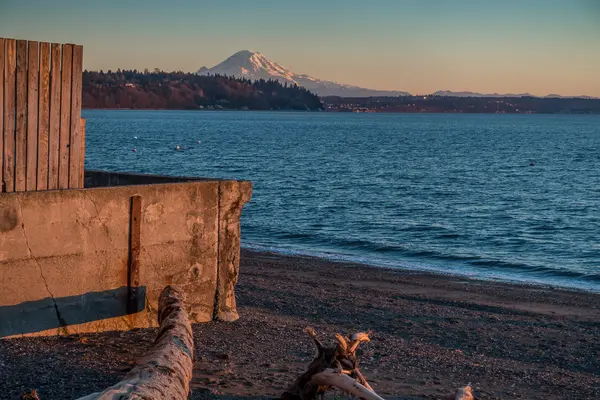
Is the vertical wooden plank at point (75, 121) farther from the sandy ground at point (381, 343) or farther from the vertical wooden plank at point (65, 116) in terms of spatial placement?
the sandy ground at point (381, 343)

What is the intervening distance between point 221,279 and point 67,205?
2.51m

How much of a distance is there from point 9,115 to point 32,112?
0.85ft

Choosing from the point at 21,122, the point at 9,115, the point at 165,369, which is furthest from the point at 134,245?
the point at 165,369

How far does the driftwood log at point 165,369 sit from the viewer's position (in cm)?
559

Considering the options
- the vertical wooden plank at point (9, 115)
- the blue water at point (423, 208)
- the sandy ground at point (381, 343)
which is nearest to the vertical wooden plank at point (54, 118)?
the vertical wooden plank at point (9, 115)

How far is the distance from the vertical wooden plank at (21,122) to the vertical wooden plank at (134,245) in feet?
4.10

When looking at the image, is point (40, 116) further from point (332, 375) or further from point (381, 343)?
point (381, 343)

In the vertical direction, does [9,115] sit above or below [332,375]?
above

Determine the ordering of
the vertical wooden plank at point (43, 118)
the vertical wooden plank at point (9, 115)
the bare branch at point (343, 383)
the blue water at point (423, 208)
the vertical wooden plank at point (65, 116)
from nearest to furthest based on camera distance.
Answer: the bare branch at point (343, 383) → the vertical wooden plank at point (9, 115) → the vertical wooden plank at point (43, 118) → the vertical wooden plank at point (65, 116) → the blue water at point (423, 208)

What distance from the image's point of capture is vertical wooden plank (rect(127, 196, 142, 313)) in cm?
883

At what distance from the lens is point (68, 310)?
8.32 meters

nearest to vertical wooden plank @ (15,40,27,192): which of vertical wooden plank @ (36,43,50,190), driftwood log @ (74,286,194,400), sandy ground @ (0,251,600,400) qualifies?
vertical wooden plank @ (36,43,50,190)

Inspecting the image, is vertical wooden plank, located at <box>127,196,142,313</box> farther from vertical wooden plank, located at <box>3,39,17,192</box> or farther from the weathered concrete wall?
vertical wooden plank, located at <box>3,39,17,192</box>

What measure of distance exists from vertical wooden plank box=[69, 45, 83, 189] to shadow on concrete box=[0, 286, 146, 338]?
50.6 inches
